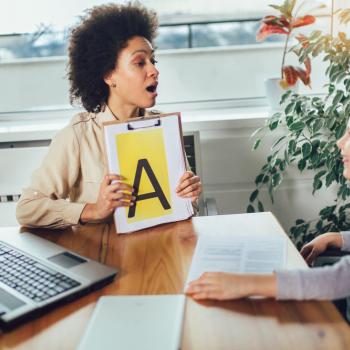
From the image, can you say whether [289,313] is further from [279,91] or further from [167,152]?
[279,91]

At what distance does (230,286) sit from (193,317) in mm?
101

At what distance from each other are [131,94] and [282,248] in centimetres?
73

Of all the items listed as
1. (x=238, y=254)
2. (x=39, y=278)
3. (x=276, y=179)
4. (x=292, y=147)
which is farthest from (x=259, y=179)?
(x=39, y=278)

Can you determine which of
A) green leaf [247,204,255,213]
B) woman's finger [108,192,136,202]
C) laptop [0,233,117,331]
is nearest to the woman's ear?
woman's finger [108,192,136,202]

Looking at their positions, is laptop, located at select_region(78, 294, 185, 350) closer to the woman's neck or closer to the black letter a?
the black letter a

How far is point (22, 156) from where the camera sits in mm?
2291

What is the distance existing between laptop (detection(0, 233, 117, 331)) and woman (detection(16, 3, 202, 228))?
0.86 ft

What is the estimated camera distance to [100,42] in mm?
1676

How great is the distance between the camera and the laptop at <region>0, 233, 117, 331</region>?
966mm

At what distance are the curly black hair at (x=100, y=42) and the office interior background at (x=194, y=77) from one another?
610mm

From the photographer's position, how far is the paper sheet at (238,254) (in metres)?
1.11

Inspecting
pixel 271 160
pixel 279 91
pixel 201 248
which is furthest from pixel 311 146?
pixel 201 248

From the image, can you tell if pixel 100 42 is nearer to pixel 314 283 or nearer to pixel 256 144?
pixel 256 144

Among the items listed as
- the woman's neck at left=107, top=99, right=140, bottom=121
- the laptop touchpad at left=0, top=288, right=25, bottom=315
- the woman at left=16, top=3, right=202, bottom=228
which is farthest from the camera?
the woman's neck at left=107, top=99, right=140, bottom=121
